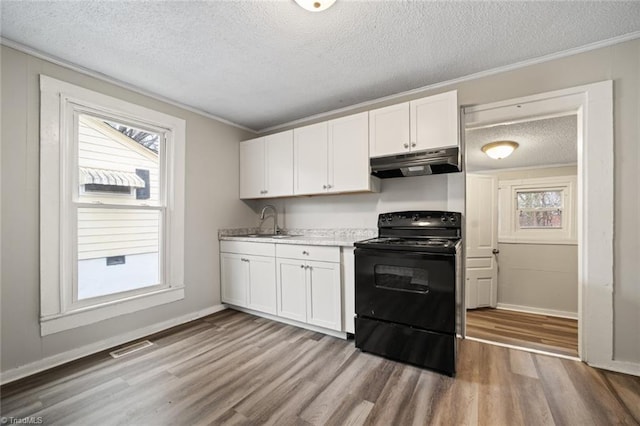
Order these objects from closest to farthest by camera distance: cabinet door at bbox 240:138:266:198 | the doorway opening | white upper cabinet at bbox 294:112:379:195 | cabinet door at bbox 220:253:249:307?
white upper cabinet at bbox 294:112:379:195
cabinet door at bbox 220:253:249:307
cabinet door at bbox 240:138:266:198
the doorway opening

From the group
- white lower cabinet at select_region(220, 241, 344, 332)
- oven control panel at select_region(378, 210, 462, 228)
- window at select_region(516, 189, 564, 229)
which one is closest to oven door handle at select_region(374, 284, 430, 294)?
white lower cabinet at select_region(220, 241, 344, 332)

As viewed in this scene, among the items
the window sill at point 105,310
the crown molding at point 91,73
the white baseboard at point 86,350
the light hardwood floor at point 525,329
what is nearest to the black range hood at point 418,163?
the light hardwood floor at point 525,329

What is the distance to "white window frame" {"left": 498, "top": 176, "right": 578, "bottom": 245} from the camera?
406cm

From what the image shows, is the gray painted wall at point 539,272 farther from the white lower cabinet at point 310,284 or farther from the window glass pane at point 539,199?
the white lower cabinet at point 310,284

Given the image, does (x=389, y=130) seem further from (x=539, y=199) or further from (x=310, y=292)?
(x=539, y=199)

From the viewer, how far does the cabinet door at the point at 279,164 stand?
314cm

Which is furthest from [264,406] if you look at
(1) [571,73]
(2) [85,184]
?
(1) [571,73]

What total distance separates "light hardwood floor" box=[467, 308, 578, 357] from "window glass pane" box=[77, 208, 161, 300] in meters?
3.37

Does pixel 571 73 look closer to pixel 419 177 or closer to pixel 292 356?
pixel 419 177

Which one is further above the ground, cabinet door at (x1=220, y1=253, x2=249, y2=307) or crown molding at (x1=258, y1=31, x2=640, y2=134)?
crown molding at (x1=258, y1=31, x2=640, y2=134)

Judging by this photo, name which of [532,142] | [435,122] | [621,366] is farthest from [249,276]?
[532,142]

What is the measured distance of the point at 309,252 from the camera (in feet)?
8.62

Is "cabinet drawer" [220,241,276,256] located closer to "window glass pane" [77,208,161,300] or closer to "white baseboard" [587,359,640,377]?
"window glass pane" [77,208,161,300]

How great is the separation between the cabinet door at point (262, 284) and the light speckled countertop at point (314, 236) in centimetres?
→ 24
